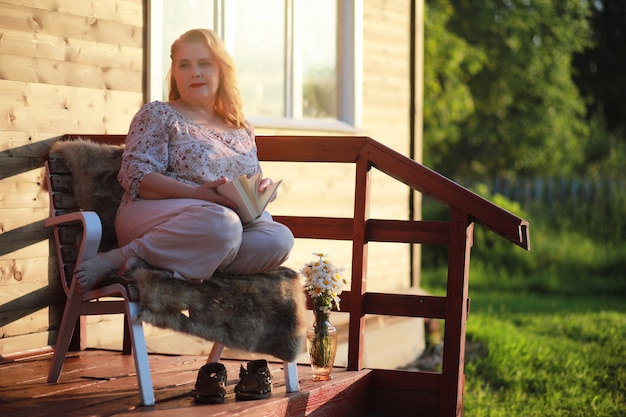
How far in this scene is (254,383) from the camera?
154 inches

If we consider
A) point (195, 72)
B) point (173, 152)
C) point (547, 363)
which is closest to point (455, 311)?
point (173, 152)

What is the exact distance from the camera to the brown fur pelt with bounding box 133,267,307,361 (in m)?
3.64

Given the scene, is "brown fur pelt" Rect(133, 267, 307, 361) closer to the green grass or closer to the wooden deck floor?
the wooden deck floor

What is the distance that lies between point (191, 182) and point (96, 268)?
56 cm

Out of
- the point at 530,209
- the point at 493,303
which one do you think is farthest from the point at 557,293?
the point at 530,209

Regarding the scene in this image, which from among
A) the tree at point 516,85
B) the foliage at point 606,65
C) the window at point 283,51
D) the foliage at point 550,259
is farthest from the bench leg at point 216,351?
the foliage at point 606,65

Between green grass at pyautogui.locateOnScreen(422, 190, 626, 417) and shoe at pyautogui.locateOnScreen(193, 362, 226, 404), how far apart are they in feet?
9.75

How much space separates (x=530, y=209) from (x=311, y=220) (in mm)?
10575

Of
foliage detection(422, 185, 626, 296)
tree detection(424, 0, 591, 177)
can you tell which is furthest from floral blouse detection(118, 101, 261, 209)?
tree detection(424, 0, 591, 177)

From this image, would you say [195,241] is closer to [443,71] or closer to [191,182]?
[191,182]

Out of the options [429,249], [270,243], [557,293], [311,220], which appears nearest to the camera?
[270,243]

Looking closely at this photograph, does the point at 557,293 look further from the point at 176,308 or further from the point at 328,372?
the point at 176,308

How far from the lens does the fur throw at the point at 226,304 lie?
11.9ft

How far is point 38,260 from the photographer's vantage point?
16.0 ft
